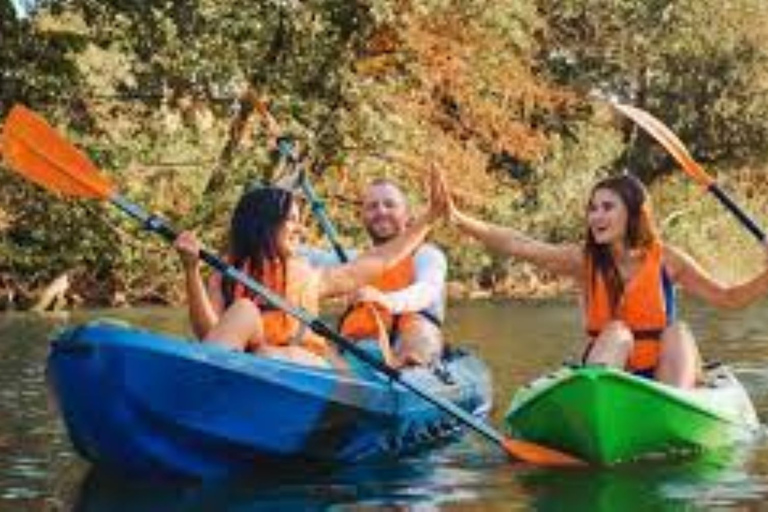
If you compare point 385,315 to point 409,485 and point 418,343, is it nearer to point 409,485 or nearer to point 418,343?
point 418,343

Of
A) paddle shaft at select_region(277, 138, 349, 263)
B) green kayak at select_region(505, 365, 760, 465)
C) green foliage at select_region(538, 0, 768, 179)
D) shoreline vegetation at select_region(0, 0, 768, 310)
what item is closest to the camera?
green kayak at select_region(505, 365, 760, 465)

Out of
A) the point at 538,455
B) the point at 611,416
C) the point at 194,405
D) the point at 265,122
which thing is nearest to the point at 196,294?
the point at 194,405

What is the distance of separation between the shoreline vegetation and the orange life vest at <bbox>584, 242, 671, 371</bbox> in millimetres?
7591

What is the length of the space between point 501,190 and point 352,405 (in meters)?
17.0

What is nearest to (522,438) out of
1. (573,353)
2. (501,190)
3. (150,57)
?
(573,353)

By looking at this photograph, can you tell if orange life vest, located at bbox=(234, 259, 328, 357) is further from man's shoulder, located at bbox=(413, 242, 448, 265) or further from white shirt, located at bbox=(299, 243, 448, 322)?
man's shoulder, located at bbox=(413, 242, 448, 265)

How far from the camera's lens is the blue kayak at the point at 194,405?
551 cm

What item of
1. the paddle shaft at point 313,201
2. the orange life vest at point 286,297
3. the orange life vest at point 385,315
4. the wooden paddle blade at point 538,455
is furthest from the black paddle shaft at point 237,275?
the paddle shaft at point 313,201

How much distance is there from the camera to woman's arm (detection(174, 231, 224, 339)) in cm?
579

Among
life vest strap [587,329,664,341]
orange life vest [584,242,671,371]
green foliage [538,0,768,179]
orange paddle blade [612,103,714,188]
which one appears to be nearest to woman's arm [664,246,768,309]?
orange life vest [584,242,671,371]

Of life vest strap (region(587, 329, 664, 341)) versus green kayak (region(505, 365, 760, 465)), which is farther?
life vest strap (region(587, 329, 664, 341))

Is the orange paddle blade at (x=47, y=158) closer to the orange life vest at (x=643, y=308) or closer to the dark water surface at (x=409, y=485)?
the dark water surface at (x=409, y=485)

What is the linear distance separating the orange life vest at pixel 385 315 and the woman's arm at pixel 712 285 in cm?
130

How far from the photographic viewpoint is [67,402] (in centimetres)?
566
